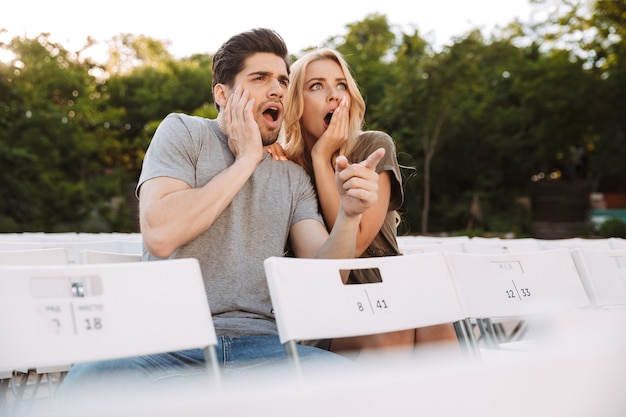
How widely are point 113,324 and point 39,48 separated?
26.8 meters

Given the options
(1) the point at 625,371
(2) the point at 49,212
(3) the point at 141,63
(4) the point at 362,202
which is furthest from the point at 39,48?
(1) the point at 625,371

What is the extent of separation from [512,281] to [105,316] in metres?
1.51

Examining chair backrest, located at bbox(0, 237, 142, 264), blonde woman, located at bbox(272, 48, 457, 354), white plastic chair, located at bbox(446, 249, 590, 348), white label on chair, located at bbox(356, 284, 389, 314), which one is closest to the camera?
white label on chair, located at bbox(356, 284, 389, 314)

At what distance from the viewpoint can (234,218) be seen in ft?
8.41

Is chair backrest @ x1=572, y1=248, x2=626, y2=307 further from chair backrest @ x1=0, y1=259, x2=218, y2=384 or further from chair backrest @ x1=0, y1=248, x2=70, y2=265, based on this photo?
chair backrest @ x1=0, y1=248, x2=70, y2=265

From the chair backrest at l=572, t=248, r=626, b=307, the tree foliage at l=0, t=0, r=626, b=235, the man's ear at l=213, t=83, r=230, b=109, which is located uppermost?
the tree foliage at l=0, t=0, r=626, b=235

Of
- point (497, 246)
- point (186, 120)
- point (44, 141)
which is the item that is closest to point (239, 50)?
point (186, 120)

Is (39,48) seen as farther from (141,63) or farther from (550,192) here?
(550,192)

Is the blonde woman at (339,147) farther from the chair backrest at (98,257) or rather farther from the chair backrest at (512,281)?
the chair backrest at (98,257)

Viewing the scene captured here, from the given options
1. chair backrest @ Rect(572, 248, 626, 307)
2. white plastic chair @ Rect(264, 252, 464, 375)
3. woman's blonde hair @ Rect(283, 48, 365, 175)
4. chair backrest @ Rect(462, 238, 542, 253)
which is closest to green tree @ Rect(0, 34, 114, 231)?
chair backrest @ Rect(462, 238, 542, 253)

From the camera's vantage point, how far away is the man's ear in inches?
111

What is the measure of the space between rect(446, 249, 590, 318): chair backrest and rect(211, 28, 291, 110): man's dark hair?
1042 millimetres

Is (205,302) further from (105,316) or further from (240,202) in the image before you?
(240,202)

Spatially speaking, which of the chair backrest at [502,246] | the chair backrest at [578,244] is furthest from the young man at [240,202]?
the chair backrest at [578,244]
